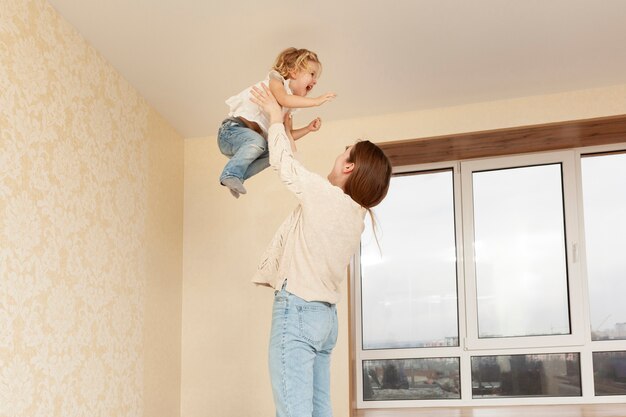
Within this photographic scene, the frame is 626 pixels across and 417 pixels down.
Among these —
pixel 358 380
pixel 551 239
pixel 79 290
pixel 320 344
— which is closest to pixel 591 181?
pixel 551 239

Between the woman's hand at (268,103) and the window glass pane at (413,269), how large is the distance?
6.45ft

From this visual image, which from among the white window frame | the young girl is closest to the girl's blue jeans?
the young girl

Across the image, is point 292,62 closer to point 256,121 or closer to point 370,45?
point 256,121

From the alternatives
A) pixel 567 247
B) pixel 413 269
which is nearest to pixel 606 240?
pixel 567 247

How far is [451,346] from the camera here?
397cm

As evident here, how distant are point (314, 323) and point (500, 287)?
2258mm

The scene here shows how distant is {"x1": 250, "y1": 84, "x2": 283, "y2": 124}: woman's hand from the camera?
2.18 meters

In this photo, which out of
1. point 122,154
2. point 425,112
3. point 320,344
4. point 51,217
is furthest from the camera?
point 425,112

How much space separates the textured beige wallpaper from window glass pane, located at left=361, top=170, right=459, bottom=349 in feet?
4.22

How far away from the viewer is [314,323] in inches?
78.4

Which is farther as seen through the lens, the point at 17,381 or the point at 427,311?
the point at 427,311

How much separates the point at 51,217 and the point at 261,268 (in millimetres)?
1018

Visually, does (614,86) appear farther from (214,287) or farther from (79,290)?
(79,290)

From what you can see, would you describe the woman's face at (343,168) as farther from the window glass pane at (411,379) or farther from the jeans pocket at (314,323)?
the window glass pane at (411,379)
